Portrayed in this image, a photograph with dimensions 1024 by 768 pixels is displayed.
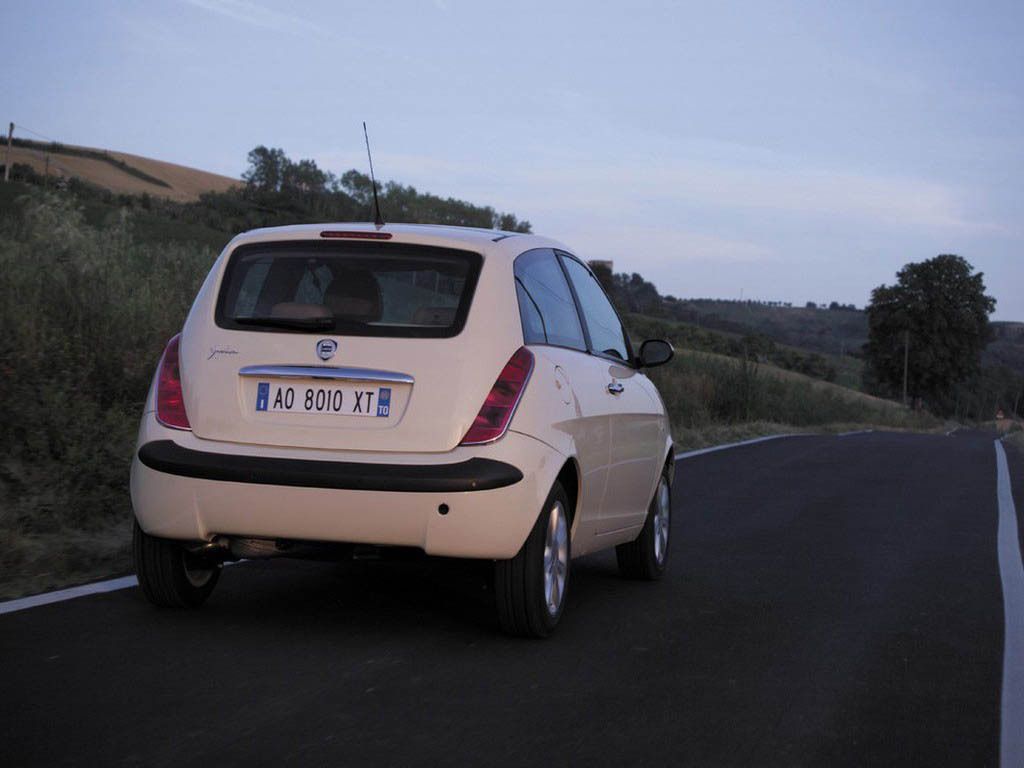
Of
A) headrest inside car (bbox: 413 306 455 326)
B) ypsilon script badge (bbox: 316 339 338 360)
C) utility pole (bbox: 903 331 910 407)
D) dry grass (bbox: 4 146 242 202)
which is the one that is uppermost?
dry grass (bbox: 4 146 242 202)

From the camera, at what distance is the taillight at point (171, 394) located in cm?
→ 581

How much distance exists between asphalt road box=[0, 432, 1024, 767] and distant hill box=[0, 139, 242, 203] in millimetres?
55129

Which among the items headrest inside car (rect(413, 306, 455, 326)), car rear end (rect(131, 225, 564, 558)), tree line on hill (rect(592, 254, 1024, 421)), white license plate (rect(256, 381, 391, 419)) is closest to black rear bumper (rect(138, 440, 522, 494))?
car rear end (rect(131, 225, 564, 558))

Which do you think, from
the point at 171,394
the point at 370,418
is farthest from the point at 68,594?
the point at 370,418

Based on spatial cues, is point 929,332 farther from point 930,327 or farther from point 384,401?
point 384,401

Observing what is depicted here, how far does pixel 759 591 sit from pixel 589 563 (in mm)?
1345

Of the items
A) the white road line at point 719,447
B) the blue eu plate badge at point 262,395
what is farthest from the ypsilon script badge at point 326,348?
the white road line at point 719,447

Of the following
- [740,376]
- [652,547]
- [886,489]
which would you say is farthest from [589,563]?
[740,376]

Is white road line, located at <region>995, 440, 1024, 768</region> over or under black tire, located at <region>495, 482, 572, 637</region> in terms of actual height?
under

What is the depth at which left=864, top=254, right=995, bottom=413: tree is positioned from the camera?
107500 millimetres

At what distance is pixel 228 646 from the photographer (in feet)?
18.3

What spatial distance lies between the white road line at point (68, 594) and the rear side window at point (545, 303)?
2.39 metres

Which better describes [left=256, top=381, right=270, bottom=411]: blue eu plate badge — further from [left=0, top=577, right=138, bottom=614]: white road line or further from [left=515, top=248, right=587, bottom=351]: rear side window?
[left=0, top=577, right=138, bottom=614]: white road line

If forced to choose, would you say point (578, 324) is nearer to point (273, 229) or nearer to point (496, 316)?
point (496, 316)
